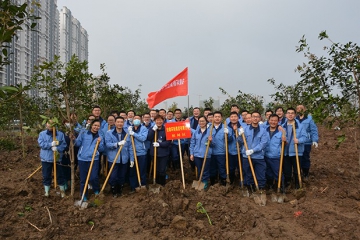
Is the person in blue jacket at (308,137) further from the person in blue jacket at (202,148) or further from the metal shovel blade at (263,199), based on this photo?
the person in blue jacket at (202,148)

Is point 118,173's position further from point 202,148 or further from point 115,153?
point 202,148

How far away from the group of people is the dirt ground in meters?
0.50

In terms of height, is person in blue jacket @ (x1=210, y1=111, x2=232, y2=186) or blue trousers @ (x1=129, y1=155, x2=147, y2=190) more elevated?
person in blue jacket @ (x1=210, y1=111, x2=232, y2=186)

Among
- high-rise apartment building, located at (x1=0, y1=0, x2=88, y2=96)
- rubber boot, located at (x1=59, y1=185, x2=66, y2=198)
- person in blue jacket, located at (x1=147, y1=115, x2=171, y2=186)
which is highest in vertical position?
high-rise apartment building, located at (x1=0, y1=0, x2=88, y2=96)

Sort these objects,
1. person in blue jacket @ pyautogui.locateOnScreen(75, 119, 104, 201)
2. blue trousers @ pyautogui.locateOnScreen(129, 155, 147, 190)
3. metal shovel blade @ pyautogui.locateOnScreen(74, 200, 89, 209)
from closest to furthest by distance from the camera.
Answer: metal shovel blade @ pyautogui.locateOnScreen(74, 200, 89, 209) < person in blue jacket @ pyautogui.locateOnScreen(75, 119, 104, 201) < blue trousers @ pyautogui.locateOnScreen(129, 155, 147, 190)

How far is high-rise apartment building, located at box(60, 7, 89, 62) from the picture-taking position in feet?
188

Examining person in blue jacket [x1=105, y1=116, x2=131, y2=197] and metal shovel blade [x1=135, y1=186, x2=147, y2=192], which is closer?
person in blue jacket [x1=105, y1=116, x2=131, y2=197]

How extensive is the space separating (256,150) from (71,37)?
62.9m

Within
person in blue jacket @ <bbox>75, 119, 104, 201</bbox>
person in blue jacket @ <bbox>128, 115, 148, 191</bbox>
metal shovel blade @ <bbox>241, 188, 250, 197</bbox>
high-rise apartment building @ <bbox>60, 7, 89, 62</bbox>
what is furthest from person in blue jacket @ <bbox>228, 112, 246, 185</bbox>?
high-rise apartment building @ <bbox>60, 7, 89, 62</bbox>

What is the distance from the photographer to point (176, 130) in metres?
6.89

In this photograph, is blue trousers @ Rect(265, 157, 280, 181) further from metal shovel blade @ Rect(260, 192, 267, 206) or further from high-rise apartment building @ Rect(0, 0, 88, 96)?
high-rise apartment building @ Rect(0, 0, 88, 96)

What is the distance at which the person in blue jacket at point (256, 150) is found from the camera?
19.8ft

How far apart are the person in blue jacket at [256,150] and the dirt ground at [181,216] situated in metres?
0.48

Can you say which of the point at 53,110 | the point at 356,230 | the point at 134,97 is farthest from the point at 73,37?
the point at 356,230
